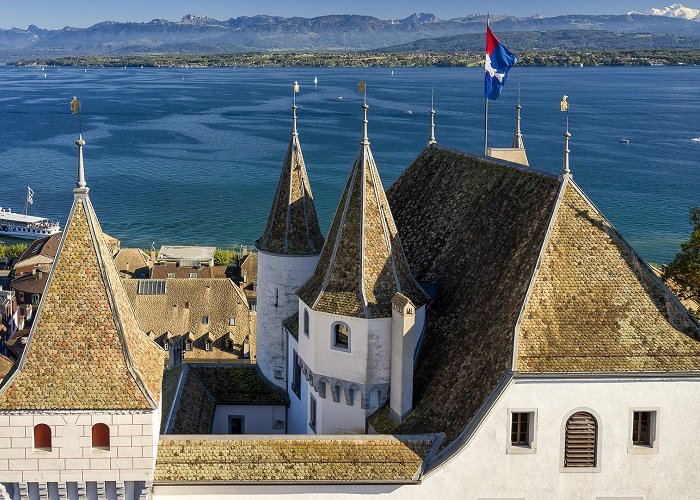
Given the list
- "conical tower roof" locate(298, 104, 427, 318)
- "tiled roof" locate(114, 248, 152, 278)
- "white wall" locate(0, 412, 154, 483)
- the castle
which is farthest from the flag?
"tiled roof" locate(114, 248, 152, 278)

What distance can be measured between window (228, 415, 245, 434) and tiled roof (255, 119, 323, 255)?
6405 millimetres

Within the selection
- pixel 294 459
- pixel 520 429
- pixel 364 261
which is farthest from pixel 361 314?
pixel 520 429

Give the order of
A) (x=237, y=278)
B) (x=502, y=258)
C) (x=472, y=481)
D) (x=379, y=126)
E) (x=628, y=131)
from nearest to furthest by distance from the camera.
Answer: (x=472, y=481), (x=502, y=258), (x=237, y=278), (x=628, y=131), (x=379, y=126)

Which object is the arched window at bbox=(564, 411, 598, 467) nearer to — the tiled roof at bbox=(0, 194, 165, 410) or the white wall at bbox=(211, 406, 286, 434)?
the tiled roof at bbox=(0, 194, 165, 410)

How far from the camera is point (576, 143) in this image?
161 metres

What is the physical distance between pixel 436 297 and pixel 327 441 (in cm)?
651

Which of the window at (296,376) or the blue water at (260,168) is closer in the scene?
the window at (296,376)

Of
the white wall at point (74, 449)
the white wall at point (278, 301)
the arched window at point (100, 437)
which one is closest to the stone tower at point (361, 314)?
the white wall at point (278, 301)

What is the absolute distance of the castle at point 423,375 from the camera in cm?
2559

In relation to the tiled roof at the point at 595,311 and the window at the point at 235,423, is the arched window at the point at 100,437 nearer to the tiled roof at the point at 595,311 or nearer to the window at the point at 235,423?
the tiled roof at the point at 595,311

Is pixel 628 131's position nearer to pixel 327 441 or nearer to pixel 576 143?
pixel 576 143

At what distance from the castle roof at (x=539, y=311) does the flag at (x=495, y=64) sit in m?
7.77

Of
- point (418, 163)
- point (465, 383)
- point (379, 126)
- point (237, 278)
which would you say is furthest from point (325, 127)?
point (465, 383)

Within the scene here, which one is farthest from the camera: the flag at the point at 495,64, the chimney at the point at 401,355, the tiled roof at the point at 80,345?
the flag at the point at 495,64
